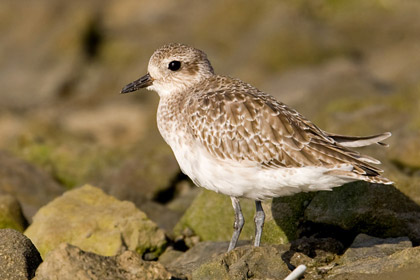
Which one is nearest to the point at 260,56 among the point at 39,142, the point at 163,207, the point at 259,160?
the point at 39,142

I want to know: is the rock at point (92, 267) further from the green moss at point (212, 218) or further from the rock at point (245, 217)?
the green moss at point (212, 218)

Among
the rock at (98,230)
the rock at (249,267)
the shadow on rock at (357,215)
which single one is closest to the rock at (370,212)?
the shadow on rock at (357,215)

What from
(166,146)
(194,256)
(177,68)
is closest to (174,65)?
(177,68)

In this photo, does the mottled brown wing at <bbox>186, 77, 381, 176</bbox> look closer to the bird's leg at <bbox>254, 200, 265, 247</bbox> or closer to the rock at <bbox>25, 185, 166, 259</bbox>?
the bird's leg at <bbox>254, 200, 265, 247</bbox>

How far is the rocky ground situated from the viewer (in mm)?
7996

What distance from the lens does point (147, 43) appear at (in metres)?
25.2

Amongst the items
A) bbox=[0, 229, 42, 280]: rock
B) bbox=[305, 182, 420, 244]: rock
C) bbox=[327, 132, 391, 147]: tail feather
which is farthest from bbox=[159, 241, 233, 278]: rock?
bbox=[327, 132, 391, 147]: tail feather

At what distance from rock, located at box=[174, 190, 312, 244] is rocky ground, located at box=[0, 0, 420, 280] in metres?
0.02

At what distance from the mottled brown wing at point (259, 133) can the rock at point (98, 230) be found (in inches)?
68.3

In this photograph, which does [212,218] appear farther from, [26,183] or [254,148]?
[26,183]

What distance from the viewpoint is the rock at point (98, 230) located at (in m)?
9.49

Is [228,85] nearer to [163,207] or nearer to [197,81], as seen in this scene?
[197,81]

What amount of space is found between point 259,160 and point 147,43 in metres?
17.4

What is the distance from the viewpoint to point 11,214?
32.9 feet
